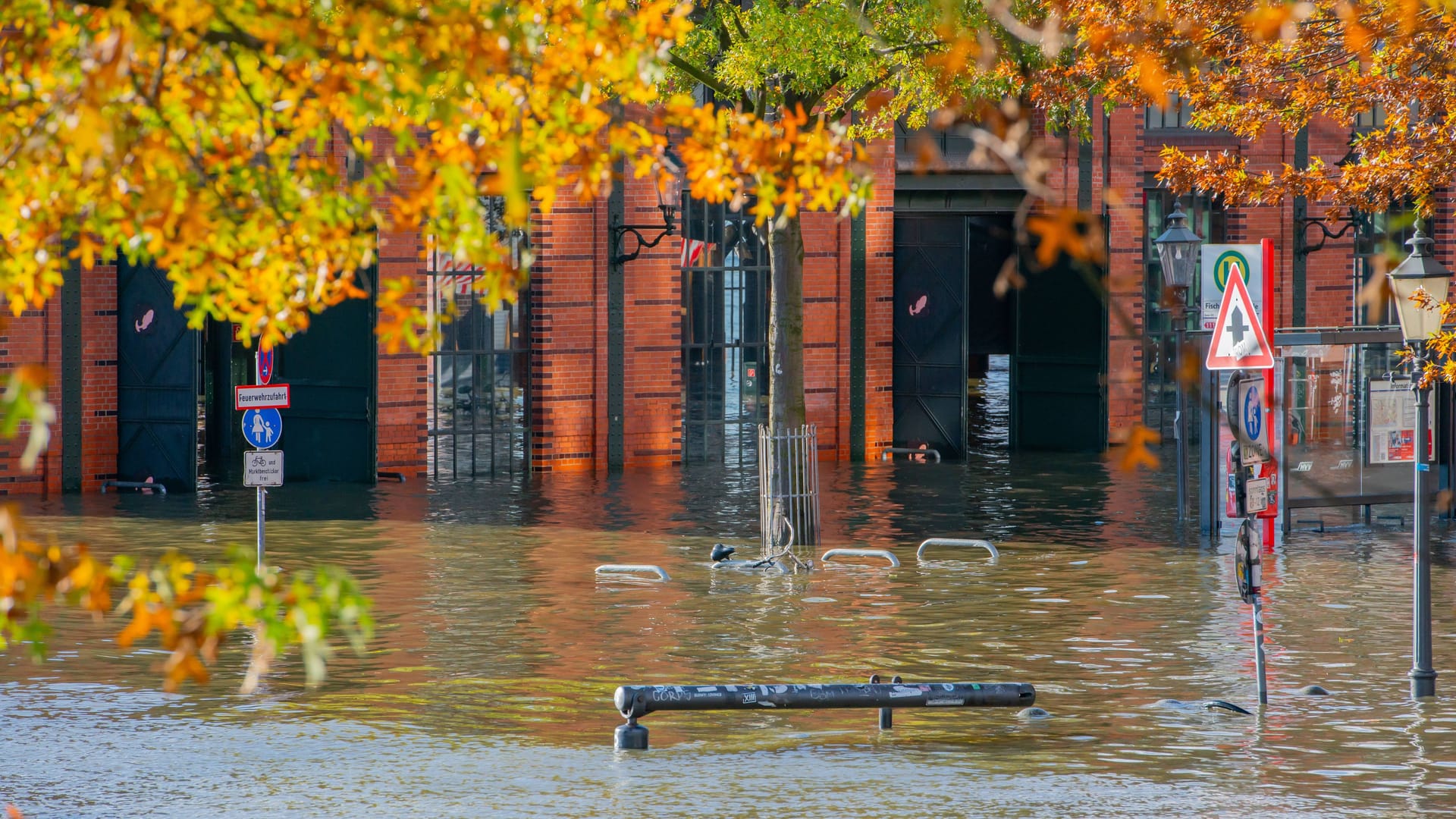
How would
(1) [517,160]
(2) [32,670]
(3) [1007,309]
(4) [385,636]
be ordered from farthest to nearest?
(3) [1007,309] → (4) [385,636] → (2) [32,670] → (1) [517,160]

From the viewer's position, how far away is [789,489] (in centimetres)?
1812

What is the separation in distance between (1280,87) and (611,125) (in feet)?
34.3

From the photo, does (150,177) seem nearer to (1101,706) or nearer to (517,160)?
(517,160)

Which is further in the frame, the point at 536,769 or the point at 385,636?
the point at 385,636

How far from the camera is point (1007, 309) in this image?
32.3m

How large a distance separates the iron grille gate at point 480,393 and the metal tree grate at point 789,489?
8487 millimetres

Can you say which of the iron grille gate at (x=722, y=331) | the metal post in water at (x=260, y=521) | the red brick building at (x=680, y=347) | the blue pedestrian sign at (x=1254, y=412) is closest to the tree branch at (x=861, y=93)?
the blue pedestrian sign at (x=1254, y=412)

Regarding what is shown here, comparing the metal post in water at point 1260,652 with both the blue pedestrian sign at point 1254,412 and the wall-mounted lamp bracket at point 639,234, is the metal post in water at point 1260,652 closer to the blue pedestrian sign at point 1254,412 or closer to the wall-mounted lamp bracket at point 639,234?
the blue pedestrian sign at point 1254,412

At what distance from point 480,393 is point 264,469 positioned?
35.7ft

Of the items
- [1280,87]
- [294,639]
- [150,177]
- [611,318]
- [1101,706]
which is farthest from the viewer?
[611,318]

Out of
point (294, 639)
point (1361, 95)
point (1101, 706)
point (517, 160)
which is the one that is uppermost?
point (1361, 95)

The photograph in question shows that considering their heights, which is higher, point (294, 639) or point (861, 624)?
point (294, 639)

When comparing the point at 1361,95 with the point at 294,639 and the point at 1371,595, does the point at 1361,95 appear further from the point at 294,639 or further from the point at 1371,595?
the point at 294,639

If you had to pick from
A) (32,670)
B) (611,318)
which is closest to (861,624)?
(32,670)
